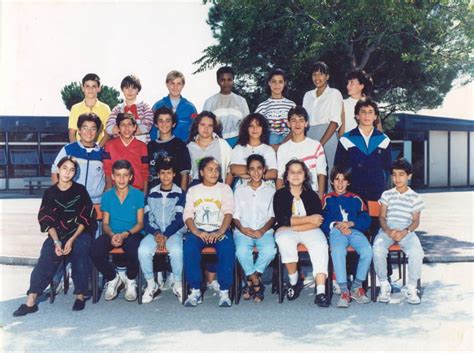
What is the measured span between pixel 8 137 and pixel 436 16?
24.8m

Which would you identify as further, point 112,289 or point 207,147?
point 207,147

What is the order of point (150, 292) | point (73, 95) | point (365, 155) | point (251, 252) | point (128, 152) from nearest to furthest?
point (251, 252)
point (150, 292)
point (365, 155)
point (128, 152)
point (73, 95)

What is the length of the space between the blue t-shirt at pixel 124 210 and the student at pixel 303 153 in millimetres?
1479

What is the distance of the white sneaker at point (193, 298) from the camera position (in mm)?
5515

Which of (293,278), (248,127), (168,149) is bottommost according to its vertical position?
(293,278)

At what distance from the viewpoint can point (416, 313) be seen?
5.20 m

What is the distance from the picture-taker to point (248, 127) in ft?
20.6

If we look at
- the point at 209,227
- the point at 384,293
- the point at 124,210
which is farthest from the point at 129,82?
the point at 384,293

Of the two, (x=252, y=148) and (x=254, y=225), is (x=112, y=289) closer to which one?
(x=254, y=225)

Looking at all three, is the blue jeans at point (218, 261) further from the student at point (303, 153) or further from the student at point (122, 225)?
the student at point (303, 153)

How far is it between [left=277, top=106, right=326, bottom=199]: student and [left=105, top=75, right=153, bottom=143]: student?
1672mm

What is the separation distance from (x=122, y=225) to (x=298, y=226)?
5.78 ft

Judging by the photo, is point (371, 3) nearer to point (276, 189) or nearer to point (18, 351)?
point (276, 189)

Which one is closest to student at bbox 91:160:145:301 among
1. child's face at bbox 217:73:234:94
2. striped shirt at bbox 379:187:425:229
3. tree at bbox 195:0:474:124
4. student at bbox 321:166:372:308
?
child's face at bbox 217:73:234:94
